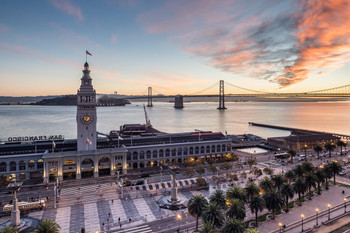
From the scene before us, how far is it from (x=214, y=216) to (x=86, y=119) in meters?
44.3

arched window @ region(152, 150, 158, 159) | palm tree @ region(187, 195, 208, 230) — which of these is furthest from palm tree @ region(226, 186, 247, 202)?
arched window @ region(152, 150, 158, 159)

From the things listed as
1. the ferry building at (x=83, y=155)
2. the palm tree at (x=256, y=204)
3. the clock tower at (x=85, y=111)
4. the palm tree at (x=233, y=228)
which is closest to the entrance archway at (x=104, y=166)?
the ferry building at (x=83, y=155)

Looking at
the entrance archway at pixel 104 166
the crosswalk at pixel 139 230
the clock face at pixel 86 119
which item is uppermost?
the clock face at pixel 86 119

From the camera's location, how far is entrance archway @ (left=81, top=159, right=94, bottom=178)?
64312 mm

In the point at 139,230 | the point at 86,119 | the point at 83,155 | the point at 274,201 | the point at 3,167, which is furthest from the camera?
the point at 86,119

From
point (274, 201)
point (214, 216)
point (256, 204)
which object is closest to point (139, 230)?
point (214, 216)

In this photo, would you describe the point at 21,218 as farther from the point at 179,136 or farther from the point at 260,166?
the point at 260,166

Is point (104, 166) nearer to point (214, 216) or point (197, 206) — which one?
point (197, 206)

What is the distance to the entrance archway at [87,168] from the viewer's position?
64.3 metres

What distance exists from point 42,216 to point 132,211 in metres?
16.0

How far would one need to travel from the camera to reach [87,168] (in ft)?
212

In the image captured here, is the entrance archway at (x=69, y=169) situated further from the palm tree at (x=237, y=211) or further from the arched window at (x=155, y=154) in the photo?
the palm tree at (x=237, y=211)

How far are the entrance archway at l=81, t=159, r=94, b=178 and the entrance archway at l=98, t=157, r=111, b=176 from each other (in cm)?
202

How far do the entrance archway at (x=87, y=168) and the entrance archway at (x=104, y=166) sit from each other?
202 cm
